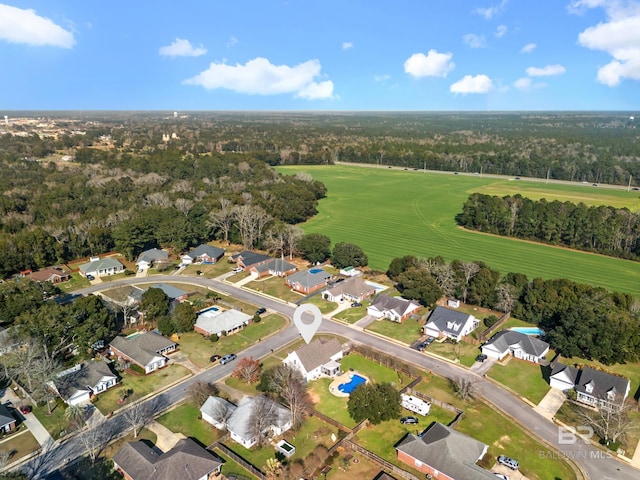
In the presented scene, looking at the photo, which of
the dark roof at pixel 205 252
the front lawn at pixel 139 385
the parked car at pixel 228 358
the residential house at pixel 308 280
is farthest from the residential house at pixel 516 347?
the dark roof at pixel 205 252

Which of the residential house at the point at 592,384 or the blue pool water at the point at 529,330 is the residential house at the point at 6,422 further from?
the blue pool water at the point at 529,330

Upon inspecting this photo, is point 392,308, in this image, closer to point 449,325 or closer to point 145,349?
point 449,325

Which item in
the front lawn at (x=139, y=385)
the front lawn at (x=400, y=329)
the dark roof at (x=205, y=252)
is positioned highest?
the dark roof at (x=205, y=252)

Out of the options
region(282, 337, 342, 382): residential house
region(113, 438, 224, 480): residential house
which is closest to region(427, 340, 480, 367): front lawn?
region(282, 337, 342, 382): residential house

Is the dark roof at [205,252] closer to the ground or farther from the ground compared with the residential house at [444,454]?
farther from the ground

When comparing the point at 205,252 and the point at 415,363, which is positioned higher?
the point at 205,252

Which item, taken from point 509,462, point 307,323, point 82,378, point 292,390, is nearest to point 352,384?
point 292,390

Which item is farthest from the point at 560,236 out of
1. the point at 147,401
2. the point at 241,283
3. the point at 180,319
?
the point at 147,401
